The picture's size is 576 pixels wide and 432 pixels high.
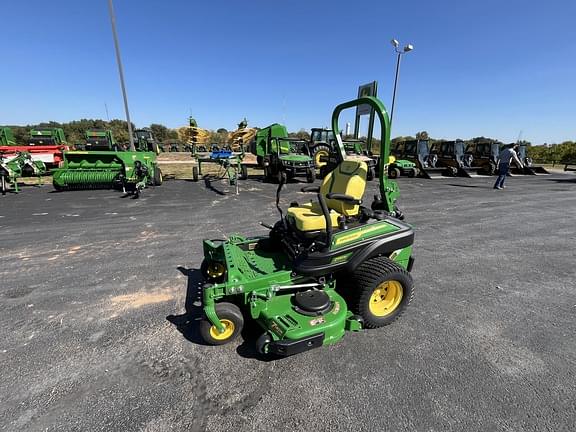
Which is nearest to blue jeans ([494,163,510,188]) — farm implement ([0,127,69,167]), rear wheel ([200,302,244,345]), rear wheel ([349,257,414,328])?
rear wheel ([349,257,414,328])

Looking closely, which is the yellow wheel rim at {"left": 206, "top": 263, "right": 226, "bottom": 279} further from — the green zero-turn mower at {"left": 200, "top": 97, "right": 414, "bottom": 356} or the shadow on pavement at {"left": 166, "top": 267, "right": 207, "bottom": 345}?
the shadow on pavement at {"left": 166, "top": 267, "right": 207, "bottom": 345}

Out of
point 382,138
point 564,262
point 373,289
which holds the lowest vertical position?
point 564,262

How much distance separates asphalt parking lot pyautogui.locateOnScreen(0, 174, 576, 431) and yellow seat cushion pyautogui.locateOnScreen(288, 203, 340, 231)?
108 centimetres

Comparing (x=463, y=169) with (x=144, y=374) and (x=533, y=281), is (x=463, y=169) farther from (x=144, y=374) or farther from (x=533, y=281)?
(x=144, y=374)

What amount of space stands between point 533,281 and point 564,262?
120 cm

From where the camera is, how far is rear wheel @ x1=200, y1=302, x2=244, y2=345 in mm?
2416

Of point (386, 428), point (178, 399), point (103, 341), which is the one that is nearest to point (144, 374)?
point (178, 399)

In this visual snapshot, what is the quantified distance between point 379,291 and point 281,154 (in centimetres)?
1083

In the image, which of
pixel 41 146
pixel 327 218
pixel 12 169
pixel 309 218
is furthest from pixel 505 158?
pixel 41 146

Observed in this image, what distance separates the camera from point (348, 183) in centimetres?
314

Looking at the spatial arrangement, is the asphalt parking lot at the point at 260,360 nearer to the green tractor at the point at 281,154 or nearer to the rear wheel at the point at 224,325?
the rear wheel at the point at 224,325

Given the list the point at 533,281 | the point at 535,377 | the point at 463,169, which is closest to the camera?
the point at 535,377

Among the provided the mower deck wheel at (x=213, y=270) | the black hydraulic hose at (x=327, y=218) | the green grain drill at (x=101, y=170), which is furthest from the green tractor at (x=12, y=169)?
the black hydraulic hose at (x=327, y=218)

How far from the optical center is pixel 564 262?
443 cm
